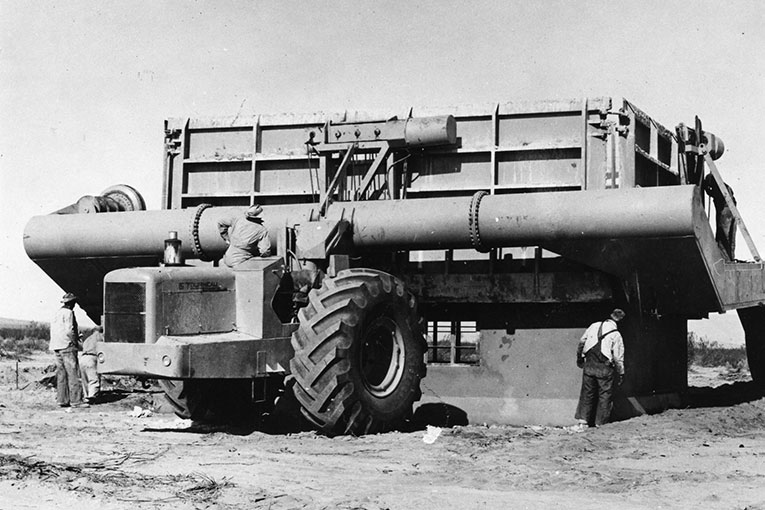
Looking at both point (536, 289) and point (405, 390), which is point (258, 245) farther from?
point (536, 289)

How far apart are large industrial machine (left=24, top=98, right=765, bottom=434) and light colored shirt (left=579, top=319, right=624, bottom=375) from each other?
41 centimetres

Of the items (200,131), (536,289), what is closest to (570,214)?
(536,289)

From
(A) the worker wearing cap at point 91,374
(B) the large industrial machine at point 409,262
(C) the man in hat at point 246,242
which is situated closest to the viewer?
(B) the large industrial machine at point 409,262

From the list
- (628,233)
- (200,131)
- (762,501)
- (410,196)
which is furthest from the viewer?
(200,131)

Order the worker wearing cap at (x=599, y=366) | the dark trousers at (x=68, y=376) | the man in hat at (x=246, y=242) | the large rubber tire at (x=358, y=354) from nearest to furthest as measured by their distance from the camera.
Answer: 1. the large rubber tire at (x=358, y=354)
2. the man in hat at (x=246, y=242)
3. the worker wearing cap at (x=599, y=366)
4. the dark trousers at (x=68, y=376)

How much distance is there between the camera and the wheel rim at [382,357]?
1070cm

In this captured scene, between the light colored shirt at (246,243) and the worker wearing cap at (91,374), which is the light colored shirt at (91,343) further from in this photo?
the light colored shirt at (246,243)

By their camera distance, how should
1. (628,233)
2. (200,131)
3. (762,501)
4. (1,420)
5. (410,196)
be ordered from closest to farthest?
(762,501) < (628,233) < (1,420) < (410,196) < (200,131)

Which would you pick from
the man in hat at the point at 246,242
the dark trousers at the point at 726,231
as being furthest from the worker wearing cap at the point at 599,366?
the man in hat at the point at 246,242

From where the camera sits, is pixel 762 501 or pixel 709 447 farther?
pixel 709 447

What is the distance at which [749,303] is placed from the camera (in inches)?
543

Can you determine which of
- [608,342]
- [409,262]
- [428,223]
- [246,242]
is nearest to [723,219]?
[608,342]

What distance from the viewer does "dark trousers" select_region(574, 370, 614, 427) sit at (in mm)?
11734

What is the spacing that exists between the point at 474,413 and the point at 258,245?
3.50 metres
